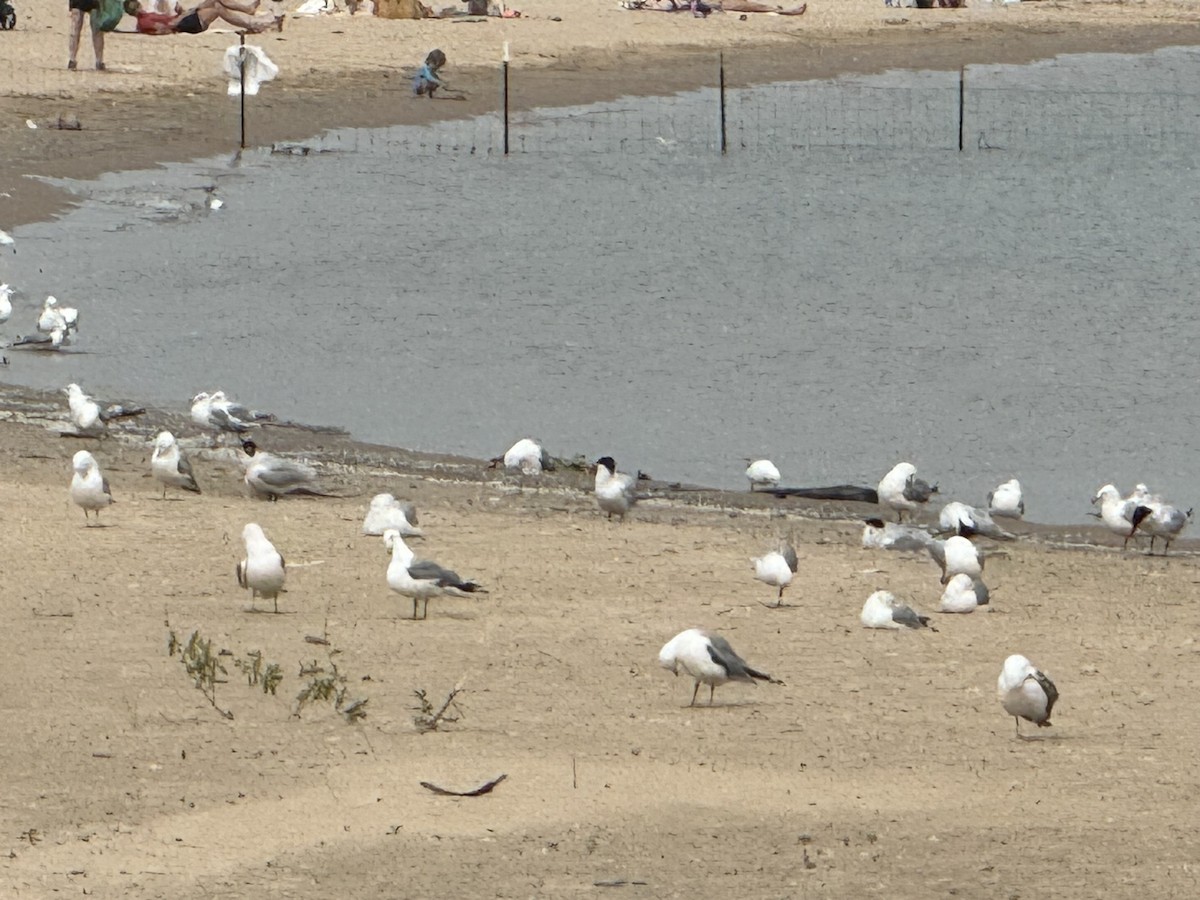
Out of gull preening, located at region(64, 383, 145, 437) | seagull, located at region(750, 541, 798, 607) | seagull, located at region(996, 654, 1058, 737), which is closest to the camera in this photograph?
seagull, located at region(996, 654, 1058, 737)

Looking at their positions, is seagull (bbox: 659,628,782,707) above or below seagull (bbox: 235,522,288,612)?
below

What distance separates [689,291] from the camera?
25.8 m

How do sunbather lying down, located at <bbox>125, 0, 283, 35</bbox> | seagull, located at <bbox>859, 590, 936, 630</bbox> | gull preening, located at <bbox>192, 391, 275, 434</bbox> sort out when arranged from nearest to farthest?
1. seagull, located at <bbox>859, 590, 936, 630</bbox>
2. gull preening, located at <bbox>192, 391, 275, 434</bbox>
3. sunbather lying down, located at <bbox>125, 0, 283, 35</bbox>

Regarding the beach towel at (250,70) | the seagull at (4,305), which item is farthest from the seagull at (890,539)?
the beach towel at (250,70)

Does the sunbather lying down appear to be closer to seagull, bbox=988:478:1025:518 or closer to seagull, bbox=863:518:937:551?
seagull, bbox=988:478:1025:518

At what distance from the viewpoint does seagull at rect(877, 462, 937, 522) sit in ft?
47.8

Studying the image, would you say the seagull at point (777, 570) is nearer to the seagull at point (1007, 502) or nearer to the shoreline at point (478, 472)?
the shoreline at point (478, 472)

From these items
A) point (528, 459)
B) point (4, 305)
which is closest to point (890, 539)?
point (528, 459)

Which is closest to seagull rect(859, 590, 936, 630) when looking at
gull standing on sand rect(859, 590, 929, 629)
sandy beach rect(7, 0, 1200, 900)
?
gull standing on sand rect(859, 590, 929, 629)

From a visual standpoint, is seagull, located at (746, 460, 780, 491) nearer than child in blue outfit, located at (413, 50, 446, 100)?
Yes

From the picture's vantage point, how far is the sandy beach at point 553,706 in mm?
7574

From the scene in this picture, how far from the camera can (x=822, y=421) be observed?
18.8m

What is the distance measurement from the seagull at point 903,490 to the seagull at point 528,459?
252 cm

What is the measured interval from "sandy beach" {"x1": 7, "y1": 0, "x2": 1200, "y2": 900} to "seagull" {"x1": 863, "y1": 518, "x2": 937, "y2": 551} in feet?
0.30
